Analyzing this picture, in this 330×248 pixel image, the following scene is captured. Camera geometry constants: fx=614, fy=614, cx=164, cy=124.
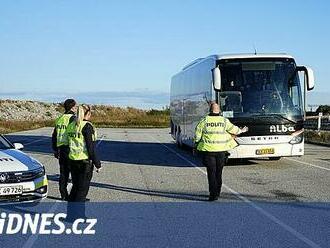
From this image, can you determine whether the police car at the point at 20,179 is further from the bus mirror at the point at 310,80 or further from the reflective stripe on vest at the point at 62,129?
the bus mirror at the point at 310,80

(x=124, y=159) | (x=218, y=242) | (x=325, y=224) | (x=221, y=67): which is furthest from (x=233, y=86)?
(x=218, y=242)

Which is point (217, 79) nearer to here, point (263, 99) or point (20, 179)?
point (263, 99)

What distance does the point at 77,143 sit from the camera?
949 cm

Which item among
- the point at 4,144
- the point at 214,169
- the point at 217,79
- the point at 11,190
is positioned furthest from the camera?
the point at 217,79

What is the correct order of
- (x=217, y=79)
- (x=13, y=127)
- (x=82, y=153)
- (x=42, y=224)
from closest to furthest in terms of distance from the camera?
(x=42, y=224) < (x=82, y=153) < (x=217, y=79) < (x=13, y=127)

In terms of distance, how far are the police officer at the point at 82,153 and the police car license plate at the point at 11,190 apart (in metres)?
0.94

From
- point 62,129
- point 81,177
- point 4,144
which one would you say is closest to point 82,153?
point 81,177

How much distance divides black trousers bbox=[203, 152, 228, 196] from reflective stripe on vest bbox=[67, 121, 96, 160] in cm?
292

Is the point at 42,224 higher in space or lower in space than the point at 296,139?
lower

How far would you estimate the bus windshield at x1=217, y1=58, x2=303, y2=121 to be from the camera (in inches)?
684

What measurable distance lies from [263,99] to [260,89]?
31cm

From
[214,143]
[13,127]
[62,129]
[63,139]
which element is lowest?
[13,127]

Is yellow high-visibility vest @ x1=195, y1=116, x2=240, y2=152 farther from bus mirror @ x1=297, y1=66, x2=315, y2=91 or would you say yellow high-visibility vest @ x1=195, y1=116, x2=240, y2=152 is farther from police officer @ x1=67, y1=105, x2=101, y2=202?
bus mirror @ x1=297, y1=66, x2=315, y2=91

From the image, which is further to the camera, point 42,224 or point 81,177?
point 81,177
